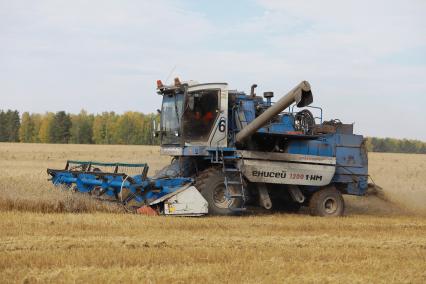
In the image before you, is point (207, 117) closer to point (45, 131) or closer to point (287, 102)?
point (287, 102)

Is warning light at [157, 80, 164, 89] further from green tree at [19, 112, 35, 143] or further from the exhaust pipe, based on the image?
green tree at [19, 112, 35, 143]

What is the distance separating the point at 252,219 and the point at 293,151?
6.96 ft

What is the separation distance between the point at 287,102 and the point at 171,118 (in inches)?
99.1

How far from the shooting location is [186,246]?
7.27 m

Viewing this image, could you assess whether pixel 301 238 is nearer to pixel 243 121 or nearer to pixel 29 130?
pixel 243 121

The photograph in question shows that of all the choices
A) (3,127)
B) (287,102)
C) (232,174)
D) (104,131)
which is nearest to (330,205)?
(232,174)

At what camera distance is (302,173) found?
12039 millimetres

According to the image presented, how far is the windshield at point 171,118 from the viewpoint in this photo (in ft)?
37.7

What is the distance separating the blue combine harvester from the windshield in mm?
19

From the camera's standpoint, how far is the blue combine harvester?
10.4 meters

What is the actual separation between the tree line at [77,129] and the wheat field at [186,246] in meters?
54.5

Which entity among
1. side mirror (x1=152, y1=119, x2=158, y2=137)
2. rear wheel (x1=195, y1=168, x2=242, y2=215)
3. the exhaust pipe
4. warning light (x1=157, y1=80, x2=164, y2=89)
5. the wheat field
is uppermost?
warning light (x1=157, y1=80, x2=164, y2=89)

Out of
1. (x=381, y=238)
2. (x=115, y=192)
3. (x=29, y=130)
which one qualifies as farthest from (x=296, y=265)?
(x=29, y=130)

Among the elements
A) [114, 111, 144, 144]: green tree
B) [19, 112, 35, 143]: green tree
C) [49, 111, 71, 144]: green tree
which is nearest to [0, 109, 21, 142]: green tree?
[19, 112, 35, 143]: green tree
